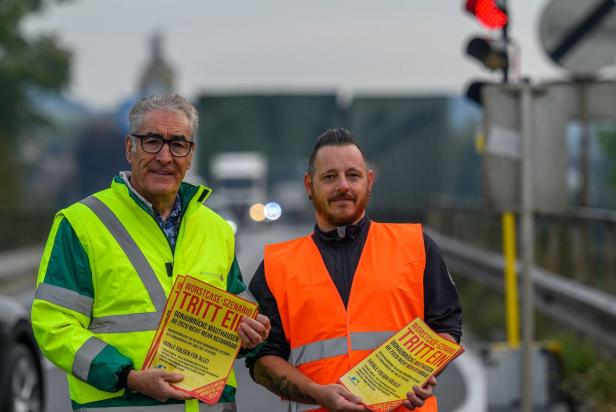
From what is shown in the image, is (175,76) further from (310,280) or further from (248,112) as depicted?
(310,280)

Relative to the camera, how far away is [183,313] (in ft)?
13.0

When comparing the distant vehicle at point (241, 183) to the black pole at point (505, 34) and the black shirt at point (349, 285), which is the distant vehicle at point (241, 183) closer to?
the black pole at point (505, 34)

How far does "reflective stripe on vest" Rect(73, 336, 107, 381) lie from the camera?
3.88 meters

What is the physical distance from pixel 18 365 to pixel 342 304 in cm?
421

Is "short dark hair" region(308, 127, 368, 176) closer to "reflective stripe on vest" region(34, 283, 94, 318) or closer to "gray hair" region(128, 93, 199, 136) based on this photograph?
"gray hair" region(128, 93, 199, 136)

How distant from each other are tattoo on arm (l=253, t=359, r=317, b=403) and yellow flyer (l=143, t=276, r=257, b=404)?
0.19m

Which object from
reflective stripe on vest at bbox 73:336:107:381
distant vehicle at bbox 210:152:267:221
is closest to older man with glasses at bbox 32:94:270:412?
reflective stripe on vest at bbox 73:336:107:381

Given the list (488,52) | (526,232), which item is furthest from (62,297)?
(488,52)

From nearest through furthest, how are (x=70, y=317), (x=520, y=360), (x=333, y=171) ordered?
(x=70, y=317) < (x=333, y=171) < (x=520, y=360)

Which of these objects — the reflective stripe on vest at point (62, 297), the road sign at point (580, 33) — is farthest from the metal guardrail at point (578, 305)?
A: the reflective stripe on vest at point (62, 297)

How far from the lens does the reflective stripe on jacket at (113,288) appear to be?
154 inches

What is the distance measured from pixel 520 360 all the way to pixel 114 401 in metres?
4.70

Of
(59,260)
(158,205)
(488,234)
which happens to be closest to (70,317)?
(59,260)

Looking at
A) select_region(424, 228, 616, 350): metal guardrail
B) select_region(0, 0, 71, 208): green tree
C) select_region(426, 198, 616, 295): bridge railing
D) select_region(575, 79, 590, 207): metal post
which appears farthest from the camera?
select_region(0, 0, 71, 208): green tree
